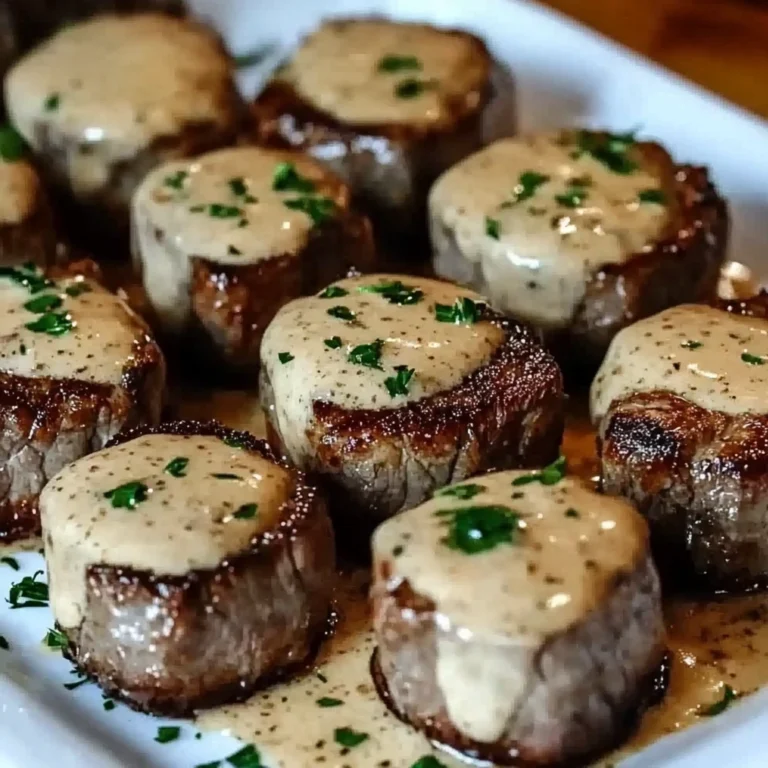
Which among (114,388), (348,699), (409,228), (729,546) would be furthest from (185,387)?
(729,546)

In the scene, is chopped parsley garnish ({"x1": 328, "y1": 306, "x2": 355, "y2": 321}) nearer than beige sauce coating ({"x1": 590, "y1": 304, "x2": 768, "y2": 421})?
No

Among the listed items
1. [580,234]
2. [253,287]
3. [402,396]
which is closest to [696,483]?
[402,396]

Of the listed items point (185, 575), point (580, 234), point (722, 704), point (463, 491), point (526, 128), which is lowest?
point (722, 704)

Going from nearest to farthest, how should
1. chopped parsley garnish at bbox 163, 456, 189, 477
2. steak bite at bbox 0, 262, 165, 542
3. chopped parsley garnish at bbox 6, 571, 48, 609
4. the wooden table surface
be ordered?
chopped parsley garnish at bbox 163, 456, 189, 477, chopped parsley garnish at bbox 6, 571, 48, 609, steak bite at bbox 0, 262, 165, 542, the wooden table surface

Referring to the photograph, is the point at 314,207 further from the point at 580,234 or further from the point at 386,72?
the point at 386,72

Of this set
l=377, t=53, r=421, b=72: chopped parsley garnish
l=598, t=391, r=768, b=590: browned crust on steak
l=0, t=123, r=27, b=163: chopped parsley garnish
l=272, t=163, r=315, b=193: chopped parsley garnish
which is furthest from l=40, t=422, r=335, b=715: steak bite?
l=377, t=53, r=421, b=72: chopped parsley garnish

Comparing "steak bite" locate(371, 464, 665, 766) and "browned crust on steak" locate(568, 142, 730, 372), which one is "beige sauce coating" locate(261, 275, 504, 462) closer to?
"browned crust on steak" locate(568, 142, 730, 372)
